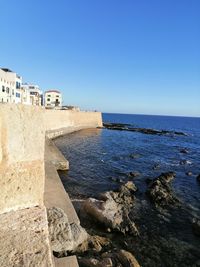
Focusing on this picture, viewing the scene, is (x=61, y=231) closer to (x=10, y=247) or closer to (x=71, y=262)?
(x=71, y=262)

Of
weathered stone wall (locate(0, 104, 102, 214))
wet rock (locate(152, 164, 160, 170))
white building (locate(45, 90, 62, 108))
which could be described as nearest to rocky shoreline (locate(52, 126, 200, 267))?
weathered stone wall (locate(0, 104, 102, 214))

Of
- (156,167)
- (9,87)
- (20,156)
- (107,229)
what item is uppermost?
(9,87)

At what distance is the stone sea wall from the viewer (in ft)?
10.3

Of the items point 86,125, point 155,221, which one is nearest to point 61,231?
point 155,221

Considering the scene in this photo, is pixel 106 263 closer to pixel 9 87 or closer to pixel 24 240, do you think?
pixel 24 240

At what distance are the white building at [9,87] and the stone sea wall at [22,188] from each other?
112ft

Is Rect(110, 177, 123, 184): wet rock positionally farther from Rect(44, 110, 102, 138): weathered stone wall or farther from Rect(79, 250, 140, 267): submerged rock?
Rect(44, 110, 102, 138): weathered stone wall

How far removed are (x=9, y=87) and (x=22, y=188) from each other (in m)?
37.9

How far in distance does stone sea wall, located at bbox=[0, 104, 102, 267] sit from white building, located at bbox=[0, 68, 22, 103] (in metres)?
34.1

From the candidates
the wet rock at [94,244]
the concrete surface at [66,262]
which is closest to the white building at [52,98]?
the wet rock at [94,244]

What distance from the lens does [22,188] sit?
3924 millimetres

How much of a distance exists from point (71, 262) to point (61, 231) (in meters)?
1.16

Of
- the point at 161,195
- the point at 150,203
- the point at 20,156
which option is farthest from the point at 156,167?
the point at 20,156

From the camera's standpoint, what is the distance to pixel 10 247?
315cm
